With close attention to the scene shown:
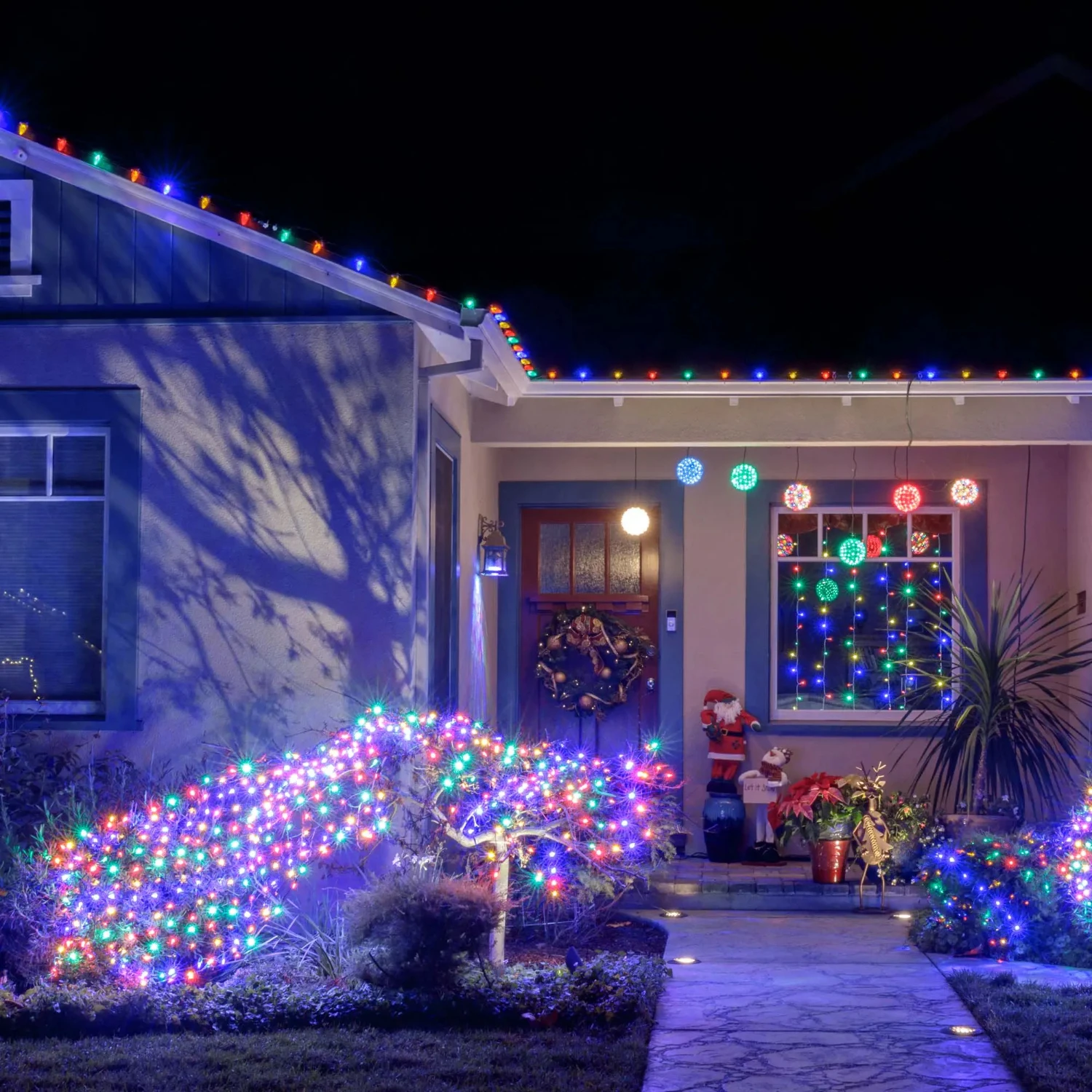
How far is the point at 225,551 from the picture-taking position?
7090mm

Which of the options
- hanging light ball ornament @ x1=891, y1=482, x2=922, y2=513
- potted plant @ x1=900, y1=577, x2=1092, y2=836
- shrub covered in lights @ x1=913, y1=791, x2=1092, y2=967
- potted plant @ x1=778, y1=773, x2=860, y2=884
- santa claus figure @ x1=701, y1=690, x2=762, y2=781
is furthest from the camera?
santa claus figure @ x1=701, y1=690, x2=762, y2=781

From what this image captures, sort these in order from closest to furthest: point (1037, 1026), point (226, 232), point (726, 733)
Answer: point (1037, 1026), point (226, 232), point (726, 733)

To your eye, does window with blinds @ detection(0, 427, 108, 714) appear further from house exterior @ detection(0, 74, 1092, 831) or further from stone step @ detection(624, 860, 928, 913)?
stone step @ detection(624, 860, 928, 913)

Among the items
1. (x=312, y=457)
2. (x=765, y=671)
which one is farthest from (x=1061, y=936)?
(x=312, y=457)

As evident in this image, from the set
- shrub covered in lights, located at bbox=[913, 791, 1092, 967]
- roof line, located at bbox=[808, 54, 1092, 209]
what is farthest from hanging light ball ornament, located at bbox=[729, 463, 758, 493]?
roof line, located at bbox=[808, 54, 1092, 209]

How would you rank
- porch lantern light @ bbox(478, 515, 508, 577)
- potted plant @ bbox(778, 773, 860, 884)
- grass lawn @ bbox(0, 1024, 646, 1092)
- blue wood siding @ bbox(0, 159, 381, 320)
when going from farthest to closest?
porch lantern light @ bbox(478, 515, 508, 577), potted plant @ bbox(778, 773, 860, 884), blue wood siding @ bbox(0, 159, 381, 320), grass lawn @ bbox(0, 1024, 646, 1092)

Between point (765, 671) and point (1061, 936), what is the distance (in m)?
3.51

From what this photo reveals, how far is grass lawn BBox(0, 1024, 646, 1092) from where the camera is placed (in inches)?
196

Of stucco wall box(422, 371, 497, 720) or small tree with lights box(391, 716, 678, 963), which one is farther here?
stucco wall box(422, 371, 497, 720)

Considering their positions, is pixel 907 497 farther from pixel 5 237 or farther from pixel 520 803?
pixel 5 237

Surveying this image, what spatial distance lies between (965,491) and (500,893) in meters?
4.75

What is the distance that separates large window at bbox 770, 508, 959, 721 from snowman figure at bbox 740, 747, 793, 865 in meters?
0.54

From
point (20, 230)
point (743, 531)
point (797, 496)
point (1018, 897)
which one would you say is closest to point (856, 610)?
point (743, 531)

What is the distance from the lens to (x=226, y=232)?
23.0ft
